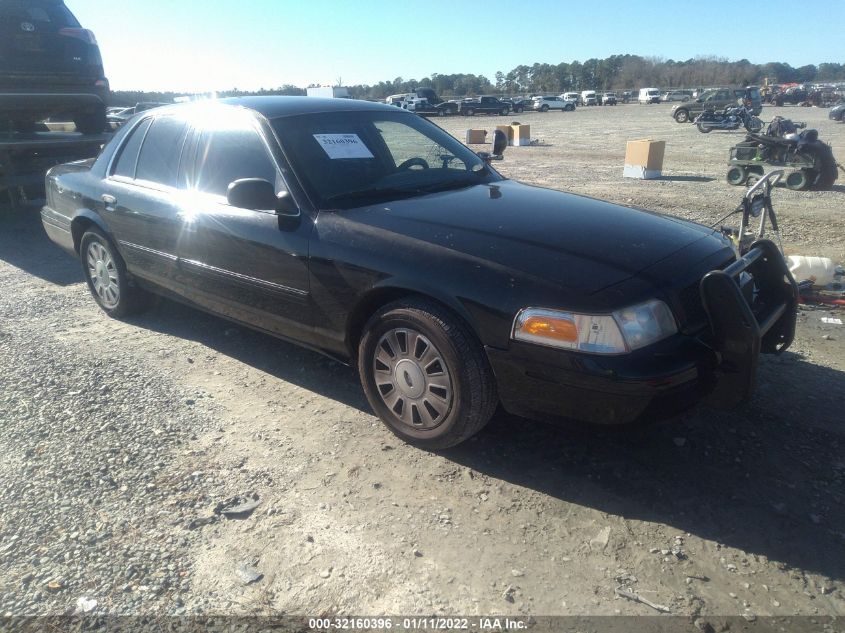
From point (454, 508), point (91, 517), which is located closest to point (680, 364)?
point (454, 508)

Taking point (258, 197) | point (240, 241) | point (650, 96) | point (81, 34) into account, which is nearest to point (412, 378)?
point (258, 197)

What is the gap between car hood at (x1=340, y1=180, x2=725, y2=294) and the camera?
9.19 ft

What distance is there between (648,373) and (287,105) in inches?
110

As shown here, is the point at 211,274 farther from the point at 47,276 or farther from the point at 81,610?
the point at 47,276

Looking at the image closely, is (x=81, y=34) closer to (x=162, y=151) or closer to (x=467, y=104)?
(x=162, y=151)

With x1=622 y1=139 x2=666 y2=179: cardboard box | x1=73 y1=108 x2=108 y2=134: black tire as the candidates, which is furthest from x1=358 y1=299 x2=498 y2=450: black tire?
x1=622 y1=139 x2=666 y2=179: cardboard box

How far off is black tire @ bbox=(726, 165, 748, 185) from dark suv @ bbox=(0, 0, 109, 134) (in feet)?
35.2

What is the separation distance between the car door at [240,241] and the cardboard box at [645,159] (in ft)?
34.2

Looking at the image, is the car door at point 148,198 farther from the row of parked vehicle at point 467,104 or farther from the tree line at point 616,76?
the tree line at point 616,76

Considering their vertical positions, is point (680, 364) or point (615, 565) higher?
point (680, 364)

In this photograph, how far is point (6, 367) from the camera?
440 centimetres

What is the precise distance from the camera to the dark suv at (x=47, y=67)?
8516 millimetres

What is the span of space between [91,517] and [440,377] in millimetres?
1650

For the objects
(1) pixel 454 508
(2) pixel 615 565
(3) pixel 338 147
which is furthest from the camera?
(3) pixel 338 147
